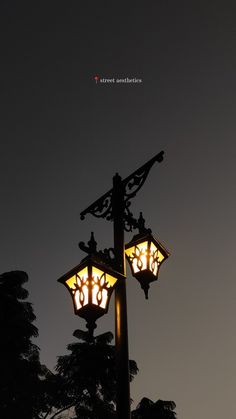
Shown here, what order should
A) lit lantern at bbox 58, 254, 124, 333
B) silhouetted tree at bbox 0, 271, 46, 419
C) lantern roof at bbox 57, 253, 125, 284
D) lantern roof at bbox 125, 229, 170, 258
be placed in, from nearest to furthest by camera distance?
lit lantern at bbox 58, 254, 124, 333 < lantern roof at bbox 57, 253, 125, 284 < lantern roof at bbox 125, 229, 170, 258 < silhouetted tree at bbox 0, 271, 46, 419

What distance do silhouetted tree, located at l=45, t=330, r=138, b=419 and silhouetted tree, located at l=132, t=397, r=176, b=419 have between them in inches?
61.6

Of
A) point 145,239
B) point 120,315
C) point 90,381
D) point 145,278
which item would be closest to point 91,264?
point 120,315

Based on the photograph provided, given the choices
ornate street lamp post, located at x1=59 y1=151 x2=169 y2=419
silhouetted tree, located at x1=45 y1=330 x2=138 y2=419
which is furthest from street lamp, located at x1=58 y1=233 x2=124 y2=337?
silhouetted tree, located at x1=45 y1=330 x2=138 y2=419

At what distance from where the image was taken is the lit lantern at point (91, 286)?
5695 millimetres

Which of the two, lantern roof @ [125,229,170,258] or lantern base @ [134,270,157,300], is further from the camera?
lantern roof @ [125,229,170,258]

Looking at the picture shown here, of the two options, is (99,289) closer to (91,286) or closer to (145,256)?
(91,286)

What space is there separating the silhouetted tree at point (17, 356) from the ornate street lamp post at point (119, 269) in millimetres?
18134

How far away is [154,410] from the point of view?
25312 mm

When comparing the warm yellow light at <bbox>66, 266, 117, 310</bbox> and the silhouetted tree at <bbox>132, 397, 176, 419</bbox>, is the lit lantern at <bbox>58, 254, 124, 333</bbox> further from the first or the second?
the silhouetted tree at <bbox>132, 397, 176, 419</bbox>

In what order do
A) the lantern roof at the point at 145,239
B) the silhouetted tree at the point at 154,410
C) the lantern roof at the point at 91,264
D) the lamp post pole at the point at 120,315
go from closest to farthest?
the lamp post pole at the point at 120,315, the lantern roof at the point at 91,264, the lantern roof at the point at 145,239, the silhouetted tree at the point at 154,410

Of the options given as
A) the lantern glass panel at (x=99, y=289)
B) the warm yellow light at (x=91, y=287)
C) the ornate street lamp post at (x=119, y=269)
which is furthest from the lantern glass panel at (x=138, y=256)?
the lantern glass panel at (x=99, y=289)

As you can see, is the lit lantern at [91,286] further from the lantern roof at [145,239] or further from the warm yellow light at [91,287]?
the lantern roof at [145,239]

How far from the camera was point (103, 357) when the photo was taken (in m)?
23.8

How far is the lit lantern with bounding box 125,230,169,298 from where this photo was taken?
22.0ft
